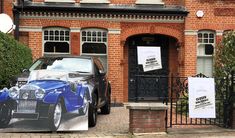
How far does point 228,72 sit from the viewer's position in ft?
37.9

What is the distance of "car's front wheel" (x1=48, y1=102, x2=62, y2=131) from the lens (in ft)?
32.9

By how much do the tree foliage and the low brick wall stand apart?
93.5 inches

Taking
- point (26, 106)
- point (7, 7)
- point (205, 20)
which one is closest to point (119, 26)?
point (205, 20)

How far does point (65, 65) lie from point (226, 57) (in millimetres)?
4168

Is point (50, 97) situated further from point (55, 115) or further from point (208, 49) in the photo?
point (208, 49)

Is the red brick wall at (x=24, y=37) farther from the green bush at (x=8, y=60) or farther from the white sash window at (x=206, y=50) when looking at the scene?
the white sash window at (x=206, y=50)

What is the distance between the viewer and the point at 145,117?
33.8 ft

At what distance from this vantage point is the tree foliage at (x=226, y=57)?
38.7 feet

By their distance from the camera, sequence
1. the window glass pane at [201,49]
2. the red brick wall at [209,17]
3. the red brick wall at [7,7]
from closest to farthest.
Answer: the red brick wall at [7,7]
the red brick wall at [209,17]
the window glass pane at [201,49]

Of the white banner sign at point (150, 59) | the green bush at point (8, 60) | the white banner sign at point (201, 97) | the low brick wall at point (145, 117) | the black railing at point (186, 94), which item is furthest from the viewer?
the white banner sign at point (150, 59)

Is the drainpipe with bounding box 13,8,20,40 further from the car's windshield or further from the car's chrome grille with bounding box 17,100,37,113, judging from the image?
the car's chrome grille with bounding box 17,100,37,113

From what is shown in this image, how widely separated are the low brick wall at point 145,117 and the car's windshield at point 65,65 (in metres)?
1.93

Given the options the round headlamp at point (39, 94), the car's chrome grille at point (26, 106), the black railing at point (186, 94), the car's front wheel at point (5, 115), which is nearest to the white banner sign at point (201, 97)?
the black railing at point (186, 94)

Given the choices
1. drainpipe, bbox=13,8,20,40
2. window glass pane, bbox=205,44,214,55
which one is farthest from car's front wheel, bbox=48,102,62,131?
window glass pane, bbox=205,44,214,55
